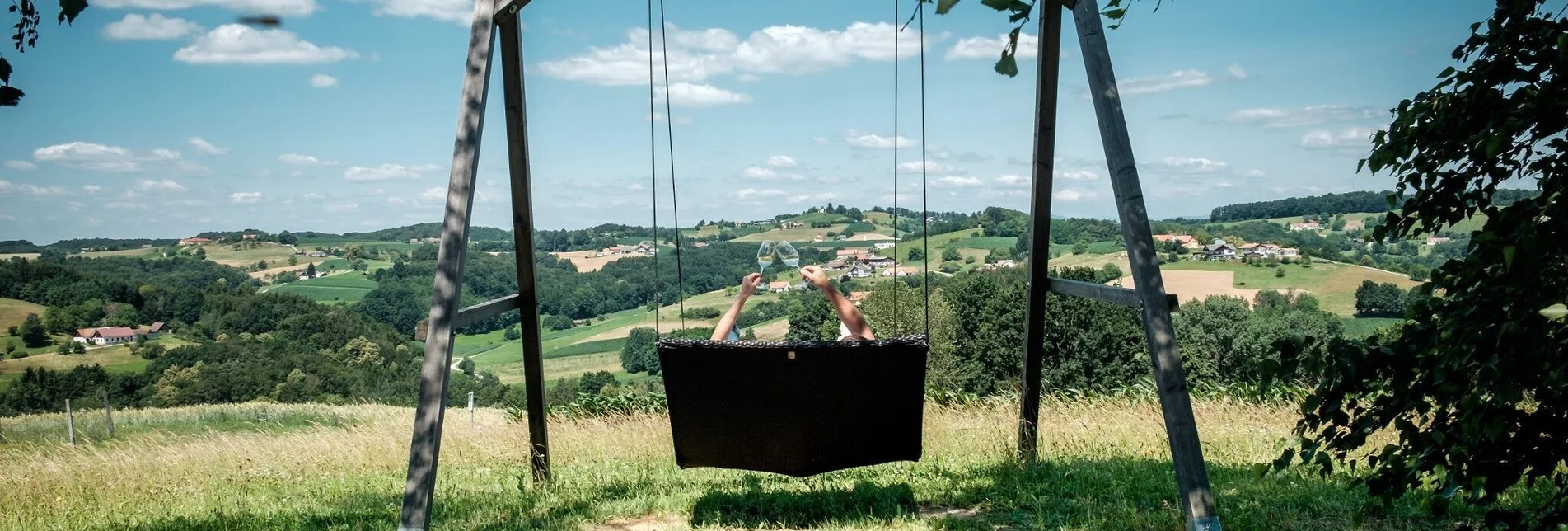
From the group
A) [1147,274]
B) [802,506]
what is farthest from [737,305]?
[1147,274]

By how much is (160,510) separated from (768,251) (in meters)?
2.99

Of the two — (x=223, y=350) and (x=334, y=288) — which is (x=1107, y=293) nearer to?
(x=223, y=350)

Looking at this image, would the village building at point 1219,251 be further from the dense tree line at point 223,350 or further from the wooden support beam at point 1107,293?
the wooden support beam at point 1107,293

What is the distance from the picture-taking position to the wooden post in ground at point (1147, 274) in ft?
10.7

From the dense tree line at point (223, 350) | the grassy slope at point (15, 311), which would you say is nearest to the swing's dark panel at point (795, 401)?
the dense tree line at point (223, 350)

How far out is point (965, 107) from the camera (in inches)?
2272

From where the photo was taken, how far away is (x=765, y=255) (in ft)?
14.7

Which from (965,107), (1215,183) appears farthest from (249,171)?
(1215,183)

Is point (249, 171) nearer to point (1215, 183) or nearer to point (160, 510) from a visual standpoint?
point (1215, 183)

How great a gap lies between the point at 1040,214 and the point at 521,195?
2.13 metres

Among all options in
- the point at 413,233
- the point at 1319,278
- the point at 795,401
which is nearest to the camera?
the point at 795,401

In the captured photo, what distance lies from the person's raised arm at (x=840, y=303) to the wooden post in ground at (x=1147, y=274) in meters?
1.17

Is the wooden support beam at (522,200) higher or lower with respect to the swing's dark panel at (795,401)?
higher

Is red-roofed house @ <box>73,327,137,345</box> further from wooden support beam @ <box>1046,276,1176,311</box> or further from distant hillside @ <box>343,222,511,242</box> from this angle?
wooden support beam @ <box>1046,276,1176,311</box>
